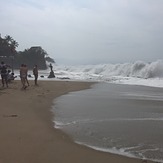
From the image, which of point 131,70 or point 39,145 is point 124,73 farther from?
point 39,145

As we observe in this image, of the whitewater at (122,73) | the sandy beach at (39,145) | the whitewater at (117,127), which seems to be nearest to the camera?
the sandy beach at (39,145)

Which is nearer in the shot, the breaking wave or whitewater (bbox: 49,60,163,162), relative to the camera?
whitewater (bbox: 49,60,163,162)

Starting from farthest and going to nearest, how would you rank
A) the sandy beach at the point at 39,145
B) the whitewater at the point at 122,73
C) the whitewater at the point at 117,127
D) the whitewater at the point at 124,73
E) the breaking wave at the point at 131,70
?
the breaking wave at the point at 131,70 → the whitewater at the point at 124,73 → the whitewater at the point at 122,73 → the whitewater at the point at 117,127 → the sandy beach at the point at 39,145

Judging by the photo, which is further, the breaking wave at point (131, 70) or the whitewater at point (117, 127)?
the breaking wave at point (131, 70)

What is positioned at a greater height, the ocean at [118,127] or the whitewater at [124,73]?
the whitewater at [124,73]

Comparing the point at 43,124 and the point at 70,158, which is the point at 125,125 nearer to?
the point at 43,124

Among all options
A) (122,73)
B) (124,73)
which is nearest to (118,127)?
(124,73)

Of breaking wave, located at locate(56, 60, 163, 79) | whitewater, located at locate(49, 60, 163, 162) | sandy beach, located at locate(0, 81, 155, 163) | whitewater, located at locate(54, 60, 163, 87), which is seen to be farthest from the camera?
breaking wave, located at locate(56, 60, 163, 79)

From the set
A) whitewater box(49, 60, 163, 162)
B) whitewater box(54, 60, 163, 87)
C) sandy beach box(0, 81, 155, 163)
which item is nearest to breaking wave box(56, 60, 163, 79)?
whitewater box(54, 60, 163, 87)

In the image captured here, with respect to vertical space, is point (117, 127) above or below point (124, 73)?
below

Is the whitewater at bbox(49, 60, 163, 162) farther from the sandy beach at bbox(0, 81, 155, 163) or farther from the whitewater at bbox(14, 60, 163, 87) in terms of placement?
the whitewater at bbox(14, 60, 163, 87)

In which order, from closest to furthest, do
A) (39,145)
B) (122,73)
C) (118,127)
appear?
(39,145) → (118,127) → (122,73)

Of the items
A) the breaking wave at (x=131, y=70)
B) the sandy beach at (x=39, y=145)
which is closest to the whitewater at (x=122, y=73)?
the breaking wave at (x=131, y=70)

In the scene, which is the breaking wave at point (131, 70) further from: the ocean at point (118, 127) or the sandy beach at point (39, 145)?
the sandy beach at point (39, 145)
